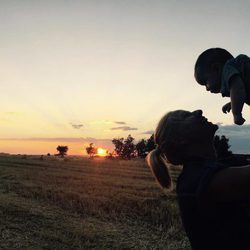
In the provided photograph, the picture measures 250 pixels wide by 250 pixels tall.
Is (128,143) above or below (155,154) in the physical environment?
above

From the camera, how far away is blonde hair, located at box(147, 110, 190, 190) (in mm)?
2297

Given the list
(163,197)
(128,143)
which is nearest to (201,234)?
(163,197)

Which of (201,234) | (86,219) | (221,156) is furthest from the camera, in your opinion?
(86,219)

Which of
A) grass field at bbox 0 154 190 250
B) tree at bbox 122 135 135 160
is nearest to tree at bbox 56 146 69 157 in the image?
tree at bbox 122 135 135 160

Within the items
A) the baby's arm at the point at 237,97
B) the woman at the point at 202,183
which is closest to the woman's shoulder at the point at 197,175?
the woman at the point at 202,183

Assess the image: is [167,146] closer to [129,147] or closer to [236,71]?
[236,71]

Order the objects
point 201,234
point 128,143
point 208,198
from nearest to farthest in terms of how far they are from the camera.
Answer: point 208,198 → point 201,234 → point 128,143

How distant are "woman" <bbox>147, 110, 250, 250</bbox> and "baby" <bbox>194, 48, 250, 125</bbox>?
801 mm

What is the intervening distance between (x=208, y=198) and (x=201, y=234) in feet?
0.74

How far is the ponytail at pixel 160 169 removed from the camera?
2389 mm

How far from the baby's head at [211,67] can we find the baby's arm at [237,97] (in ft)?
0.84

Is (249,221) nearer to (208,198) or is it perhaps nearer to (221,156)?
(208,198)

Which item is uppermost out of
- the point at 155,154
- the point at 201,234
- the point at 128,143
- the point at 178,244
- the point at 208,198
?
the point at 128,143

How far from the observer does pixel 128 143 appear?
404ft
